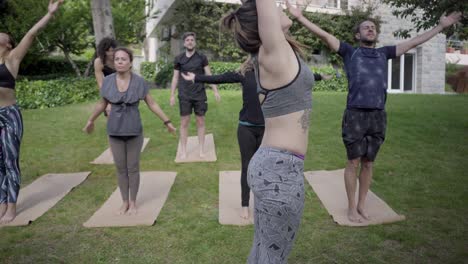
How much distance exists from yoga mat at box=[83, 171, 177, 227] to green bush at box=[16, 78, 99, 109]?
924cm

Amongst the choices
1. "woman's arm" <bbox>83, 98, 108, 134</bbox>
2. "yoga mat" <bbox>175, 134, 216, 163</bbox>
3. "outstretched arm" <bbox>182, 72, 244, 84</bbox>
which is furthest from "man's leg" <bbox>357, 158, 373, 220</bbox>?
"yoga mat" <bbox>175, 134, 216, 163</bbox>

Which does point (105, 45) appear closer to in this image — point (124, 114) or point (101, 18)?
point (124, 114)

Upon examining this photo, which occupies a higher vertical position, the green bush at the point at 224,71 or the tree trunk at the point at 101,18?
the tree trunk at the point at 101,18

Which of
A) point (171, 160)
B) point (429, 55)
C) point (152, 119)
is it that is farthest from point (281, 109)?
point (429, 55)

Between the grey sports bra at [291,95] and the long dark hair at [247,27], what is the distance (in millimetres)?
118

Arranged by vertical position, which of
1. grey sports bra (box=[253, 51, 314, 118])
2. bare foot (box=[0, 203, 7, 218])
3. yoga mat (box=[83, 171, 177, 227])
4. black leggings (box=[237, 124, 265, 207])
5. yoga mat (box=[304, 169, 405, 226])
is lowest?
yoga mat (box=[304, 169, 405, 226])

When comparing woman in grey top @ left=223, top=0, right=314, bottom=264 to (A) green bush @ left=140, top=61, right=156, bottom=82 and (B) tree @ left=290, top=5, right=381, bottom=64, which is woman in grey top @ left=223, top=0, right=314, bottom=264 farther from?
(A) green bush @ left=140, top=61, right=156, bottom=82

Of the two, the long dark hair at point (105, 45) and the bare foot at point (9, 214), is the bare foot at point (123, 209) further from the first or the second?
the long dark hair at point (105, 45)

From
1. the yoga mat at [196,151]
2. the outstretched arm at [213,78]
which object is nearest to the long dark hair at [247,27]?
the outstretched arm at [213,78]

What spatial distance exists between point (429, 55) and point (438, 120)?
1372 cm

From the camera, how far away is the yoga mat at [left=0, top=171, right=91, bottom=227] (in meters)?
5.08

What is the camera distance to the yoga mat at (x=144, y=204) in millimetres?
4773

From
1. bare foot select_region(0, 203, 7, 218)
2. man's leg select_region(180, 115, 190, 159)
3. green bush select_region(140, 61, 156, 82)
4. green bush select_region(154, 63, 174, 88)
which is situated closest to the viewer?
bare foot select_region(0, 203, 7, 218)

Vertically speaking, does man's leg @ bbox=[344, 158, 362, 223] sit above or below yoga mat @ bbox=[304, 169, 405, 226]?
above
